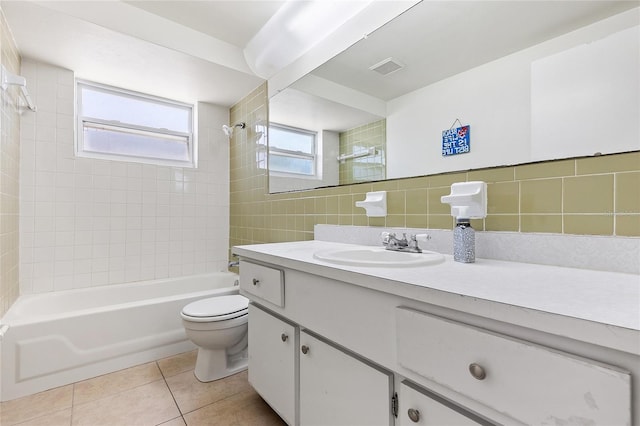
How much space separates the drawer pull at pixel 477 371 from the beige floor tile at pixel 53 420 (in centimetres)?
183

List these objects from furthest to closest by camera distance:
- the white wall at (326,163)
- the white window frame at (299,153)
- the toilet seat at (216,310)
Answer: the white window frame at (299,153) → the white wall at (326,163) → the toilet seat at (216,310)

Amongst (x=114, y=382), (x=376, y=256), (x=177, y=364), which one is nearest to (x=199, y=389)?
(x=177, y=364)

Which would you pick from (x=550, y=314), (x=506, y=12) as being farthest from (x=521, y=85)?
(x=550, y=314)

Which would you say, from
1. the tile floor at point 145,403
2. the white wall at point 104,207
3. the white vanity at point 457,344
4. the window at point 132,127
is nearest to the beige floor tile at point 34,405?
the tile floor at point 145,403

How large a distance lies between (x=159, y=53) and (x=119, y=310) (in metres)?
1.78

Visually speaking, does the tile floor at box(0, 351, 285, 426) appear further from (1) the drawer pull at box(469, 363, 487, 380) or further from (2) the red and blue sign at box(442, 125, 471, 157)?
(2) the red and blue sign at box(442, 125, 471, 157)

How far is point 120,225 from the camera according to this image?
2.45 metres

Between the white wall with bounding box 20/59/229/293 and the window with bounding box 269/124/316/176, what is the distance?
966mm

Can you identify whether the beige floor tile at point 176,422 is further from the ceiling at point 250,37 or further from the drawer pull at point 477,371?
the ceiling at point 250,37

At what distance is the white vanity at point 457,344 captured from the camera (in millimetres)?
435

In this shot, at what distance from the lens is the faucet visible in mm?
1183

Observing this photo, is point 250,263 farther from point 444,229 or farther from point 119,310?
point 119,310

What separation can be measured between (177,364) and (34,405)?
2.24 feet

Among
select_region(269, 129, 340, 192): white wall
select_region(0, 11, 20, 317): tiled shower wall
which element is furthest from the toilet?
select_region(0, 11, 20, 317): tiled shower wall
